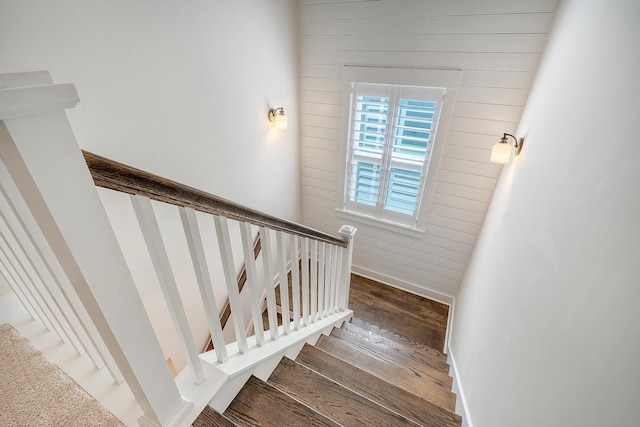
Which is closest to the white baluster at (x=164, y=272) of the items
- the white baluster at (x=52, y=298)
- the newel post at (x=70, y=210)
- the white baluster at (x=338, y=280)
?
the newel post at (x=70, y=210)

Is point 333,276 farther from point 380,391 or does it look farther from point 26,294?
point 26,294

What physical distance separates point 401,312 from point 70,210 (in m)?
3.45

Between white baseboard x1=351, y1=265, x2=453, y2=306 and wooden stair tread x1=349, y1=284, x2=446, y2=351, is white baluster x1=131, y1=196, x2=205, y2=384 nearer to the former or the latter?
wooden stair tread x1=349, y1=284, x2=446, y2=351

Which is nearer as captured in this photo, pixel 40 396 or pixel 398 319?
pixel 40 396

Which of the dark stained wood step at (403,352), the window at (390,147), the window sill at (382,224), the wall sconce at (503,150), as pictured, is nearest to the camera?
the wall sconce at (503,150)

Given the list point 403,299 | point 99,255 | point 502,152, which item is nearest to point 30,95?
point 99,255

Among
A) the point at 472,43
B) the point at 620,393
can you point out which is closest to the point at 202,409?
the point at 620,393

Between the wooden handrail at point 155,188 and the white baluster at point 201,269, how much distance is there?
0.16 feet

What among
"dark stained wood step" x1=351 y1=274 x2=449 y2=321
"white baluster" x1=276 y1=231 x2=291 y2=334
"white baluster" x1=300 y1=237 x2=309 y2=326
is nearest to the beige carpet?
"white baluster" x1=276 y1=231 x2=291 y2=334

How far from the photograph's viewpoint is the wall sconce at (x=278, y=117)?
270cm

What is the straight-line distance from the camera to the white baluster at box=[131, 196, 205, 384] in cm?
70

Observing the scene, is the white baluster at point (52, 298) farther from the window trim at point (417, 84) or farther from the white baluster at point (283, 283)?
the window trim at point (417, 84)

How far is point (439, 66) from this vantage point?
2.42m

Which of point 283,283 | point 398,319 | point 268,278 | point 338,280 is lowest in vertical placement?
point 398,319
